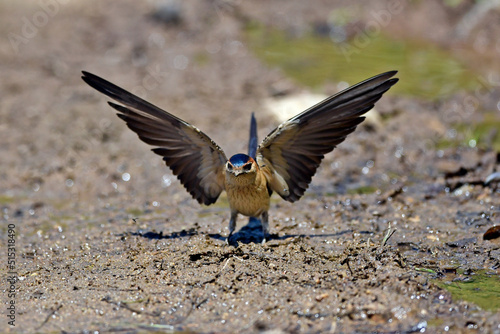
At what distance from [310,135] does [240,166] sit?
25.0 inches

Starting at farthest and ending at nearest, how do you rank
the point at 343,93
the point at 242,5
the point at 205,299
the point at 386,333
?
the point at 242,5, the point at 343,93, the point at 205,299, the point at 386,333

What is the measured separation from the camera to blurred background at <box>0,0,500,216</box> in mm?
7293

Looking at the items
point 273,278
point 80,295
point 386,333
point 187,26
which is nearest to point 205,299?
point 273,278

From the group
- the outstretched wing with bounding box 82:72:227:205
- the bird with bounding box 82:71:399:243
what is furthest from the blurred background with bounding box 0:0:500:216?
the bird with bounding box 82:71:399:243

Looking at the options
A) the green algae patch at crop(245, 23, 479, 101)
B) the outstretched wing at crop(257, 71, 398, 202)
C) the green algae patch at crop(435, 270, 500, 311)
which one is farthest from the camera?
the green algae patch at crop(245, 23, 479, 101)

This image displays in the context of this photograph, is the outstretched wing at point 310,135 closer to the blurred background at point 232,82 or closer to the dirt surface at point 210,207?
the dirt surface at point 210,207

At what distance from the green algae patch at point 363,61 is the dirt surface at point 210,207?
32 cm

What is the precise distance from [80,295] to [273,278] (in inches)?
55.9

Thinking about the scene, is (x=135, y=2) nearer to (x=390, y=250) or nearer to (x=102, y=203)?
(x=102, y=203)

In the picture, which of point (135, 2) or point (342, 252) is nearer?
point (342, 252)

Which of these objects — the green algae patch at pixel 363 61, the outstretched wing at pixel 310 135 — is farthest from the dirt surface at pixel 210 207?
the outstretched wing at pixel 310 135

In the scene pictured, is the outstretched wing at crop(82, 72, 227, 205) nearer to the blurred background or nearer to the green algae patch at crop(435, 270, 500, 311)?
the blurred background

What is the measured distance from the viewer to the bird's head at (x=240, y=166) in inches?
198

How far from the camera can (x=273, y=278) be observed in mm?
4613
